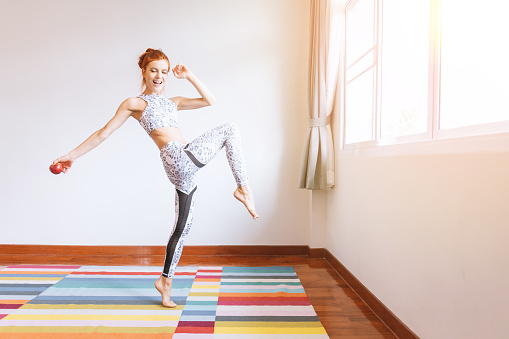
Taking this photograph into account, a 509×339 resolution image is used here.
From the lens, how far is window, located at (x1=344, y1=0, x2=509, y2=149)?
146 cm

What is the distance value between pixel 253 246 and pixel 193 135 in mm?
1251

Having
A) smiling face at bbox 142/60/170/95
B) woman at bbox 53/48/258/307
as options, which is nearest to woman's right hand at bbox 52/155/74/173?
woman at bbox 53/48/258/307

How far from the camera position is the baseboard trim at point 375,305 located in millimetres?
1999

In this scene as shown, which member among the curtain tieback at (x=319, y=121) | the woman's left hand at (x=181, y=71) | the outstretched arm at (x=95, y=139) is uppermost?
the woman's left hand at (x=181, y=71)

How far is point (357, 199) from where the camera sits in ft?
9.36

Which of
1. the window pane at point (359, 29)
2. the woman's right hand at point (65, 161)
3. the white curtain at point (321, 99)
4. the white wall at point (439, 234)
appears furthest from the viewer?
the white curtain at point (321, 99)

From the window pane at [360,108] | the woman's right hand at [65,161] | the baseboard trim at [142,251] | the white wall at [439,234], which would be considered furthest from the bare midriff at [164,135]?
the baseboard trim at [142,251]

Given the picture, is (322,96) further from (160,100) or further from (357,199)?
(160,100)

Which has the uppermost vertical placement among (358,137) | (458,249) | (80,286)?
(358,137)

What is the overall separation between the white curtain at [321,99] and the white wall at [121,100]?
0.38 m

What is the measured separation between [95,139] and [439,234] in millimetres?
1859

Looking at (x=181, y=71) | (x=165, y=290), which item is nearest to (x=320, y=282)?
(x=165, y=290)

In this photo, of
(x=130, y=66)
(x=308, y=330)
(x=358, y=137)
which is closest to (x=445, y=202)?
(x=308, y=330)

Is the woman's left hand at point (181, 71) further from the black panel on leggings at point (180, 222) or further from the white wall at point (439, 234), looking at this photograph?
the white wall at point (439, 234)
